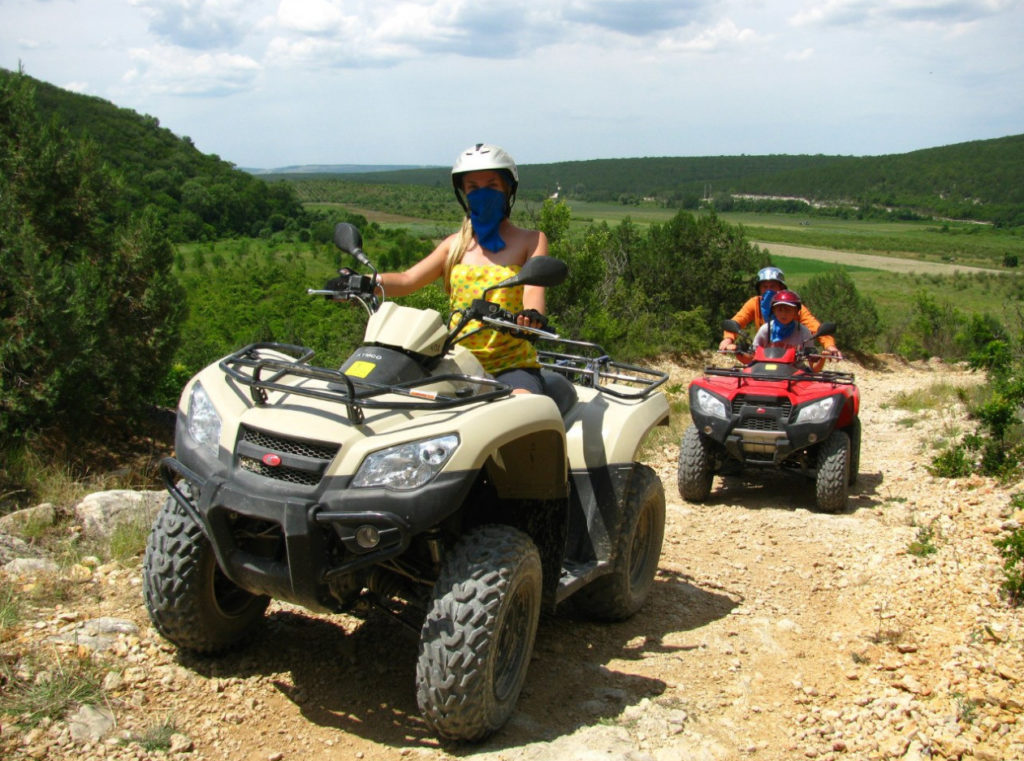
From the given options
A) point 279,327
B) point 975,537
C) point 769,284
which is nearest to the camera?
point 975,537

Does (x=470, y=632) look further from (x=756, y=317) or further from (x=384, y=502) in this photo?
(x=756, y=317)

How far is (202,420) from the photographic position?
360cm

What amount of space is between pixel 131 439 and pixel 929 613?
8637 millimetres

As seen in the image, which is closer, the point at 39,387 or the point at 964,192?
the point at 39,387

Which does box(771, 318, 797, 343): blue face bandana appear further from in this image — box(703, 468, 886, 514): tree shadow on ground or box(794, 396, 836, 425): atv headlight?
box(703, 468, 886, 514): tree shadow on ground

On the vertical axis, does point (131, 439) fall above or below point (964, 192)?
below

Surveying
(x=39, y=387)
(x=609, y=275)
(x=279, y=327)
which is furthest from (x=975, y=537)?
(x=279, y=327)

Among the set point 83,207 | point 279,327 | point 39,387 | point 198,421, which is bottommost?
point 279,327

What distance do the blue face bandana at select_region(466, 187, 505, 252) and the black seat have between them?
2.34 feet

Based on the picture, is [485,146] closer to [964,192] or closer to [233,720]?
[233,720]

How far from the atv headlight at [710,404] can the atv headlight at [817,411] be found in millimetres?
604

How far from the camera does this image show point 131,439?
35.3 ft

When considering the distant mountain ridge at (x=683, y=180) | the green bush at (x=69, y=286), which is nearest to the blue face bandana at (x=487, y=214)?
the green bush at (x=69, y=286)

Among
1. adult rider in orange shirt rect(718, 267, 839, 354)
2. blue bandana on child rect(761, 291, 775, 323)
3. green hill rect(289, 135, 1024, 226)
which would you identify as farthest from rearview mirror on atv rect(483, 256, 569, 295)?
green hill rect(289, 135, 1024, 226)
